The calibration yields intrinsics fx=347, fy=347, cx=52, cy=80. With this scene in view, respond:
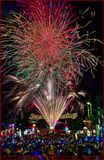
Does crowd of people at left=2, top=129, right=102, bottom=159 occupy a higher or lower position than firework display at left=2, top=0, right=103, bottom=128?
lower

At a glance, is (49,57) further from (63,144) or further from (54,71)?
(63,144)

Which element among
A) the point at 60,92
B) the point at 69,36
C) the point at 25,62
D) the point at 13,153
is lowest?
the point at 13,153

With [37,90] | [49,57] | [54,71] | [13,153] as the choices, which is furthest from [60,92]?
[13,153]

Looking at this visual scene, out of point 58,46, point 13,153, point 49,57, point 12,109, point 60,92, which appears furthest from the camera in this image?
point 12,109

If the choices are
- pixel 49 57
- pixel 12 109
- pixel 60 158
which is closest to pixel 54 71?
pixel 49 57

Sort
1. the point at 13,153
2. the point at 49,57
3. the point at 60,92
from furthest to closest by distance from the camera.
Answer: the point at 60,92 < the point at 49,57 < the point at 13,153

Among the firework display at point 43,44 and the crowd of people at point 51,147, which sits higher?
the firework display at point 43,44

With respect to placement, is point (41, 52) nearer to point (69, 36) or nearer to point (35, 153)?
point (69, 36)

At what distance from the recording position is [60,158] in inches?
565

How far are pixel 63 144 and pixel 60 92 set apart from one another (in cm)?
893

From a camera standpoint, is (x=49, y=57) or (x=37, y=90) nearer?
(x=49, y=57)

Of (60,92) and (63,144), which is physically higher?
(60,92)

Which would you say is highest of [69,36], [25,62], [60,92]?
[69,36]

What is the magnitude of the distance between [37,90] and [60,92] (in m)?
1.59
